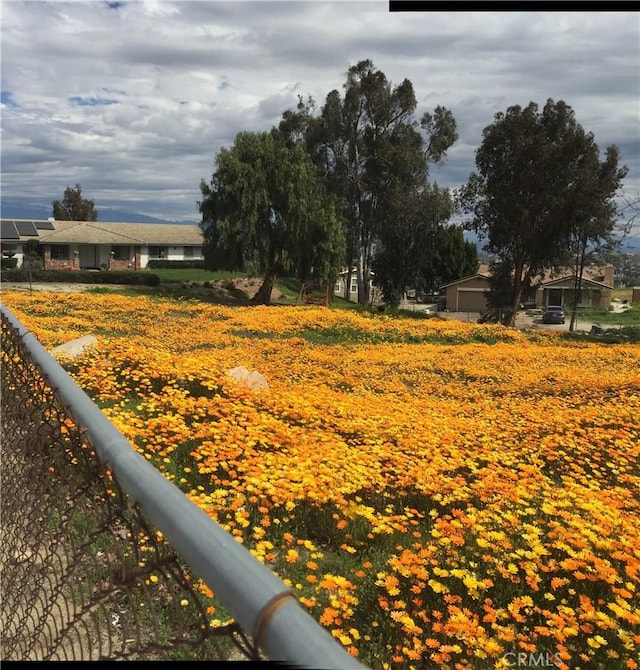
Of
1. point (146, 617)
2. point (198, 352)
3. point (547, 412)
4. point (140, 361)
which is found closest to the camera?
point (146, 617)

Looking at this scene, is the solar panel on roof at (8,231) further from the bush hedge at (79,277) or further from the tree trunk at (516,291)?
the tree trunk at (516,291)

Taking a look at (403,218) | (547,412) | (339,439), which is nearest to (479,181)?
(403,218)

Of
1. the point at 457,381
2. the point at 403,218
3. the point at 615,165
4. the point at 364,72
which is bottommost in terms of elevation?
the point at 457,381

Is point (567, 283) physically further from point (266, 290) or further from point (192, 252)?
point (266, 290)

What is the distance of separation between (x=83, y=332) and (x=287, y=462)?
11199mm

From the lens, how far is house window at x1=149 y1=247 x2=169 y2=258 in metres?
62.8

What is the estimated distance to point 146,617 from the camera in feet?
11.3

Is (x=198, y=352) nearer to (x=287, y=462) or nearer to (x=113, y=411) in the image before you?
(x=113, y=411)

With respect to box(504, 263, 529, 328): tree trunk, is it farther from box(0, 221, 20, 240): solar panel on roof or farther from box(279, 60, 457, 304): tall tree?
box(0, 221, 20, 240): solar panel on roof

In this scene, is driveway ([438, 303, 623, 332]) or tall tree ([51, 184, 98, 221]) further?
tall tree ([51, 184, 98, 221])

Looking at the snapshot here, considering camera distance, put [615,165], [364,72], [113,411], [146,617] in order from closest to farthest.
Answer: [146,617] → [113,411] → [615,165] → [364,72]

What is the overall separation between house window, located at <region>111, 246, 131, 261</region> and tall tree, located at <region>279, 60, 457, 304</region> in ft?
77.5
